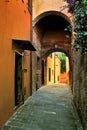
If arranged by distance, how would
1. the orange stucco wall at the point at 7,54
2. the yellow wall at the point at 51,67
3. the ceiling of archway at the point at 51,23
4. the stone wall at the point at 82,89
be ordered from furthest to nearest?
the yellow wall at the point at 51,67 < the ceiling of archway at the point at 51,23 < the orange stucco wall at the point at 7,54 < the stone wall at the point at 82,89

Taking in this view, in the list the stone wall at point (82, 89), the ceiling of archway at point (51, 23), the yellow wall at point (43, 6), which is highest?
the yellow wall at point (43, 6)

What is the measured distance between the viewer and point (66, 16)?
1995 centimetres

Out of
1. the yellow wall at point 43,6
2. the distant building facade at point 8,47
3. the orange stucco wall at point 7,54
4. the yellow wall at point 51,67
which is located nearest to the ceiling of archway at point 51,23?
the yellow wall at point 43,6

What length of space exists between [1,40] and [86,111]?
3.04 metres

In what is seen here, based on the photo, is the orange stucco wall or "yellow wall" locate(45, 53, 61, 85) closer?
the orange stucco wall

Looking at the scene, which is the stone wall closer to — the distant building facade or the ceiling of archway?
the distant building facade

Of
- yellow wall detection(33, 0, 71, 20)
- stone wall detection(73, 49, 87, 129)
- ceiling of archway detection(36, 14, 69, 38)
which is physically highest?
yellow wall detection(33, 0, 71, 20)

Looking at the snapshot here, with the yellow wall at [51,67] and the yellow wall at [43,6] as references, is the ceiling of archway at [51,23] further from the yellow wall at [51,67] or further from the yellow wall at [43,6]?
the yellow wall at [51,67]

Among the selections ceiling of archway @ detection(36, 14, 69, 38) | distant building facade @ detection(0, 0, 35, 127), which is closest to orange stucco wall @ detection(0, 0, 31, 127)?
distant building facade @ detection(0, 0, 35, 127)

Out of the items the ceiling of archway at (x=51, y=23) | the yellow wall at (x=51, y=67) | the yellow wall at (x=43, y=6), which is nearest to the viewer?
the yellow wall at (x=43, y=6)

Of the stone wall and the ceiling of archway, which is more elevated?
the ceiling of archway

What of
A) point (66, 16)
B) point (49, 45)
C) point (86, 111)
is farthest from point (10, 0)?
point (49, 45)

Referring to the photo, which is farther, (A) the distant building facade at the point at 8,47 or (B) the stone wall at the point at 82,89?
(A) the distant building facade at the point at 8,47

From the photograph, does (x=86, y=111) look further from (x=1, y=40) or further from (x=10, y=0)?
(x=10, y=0)
